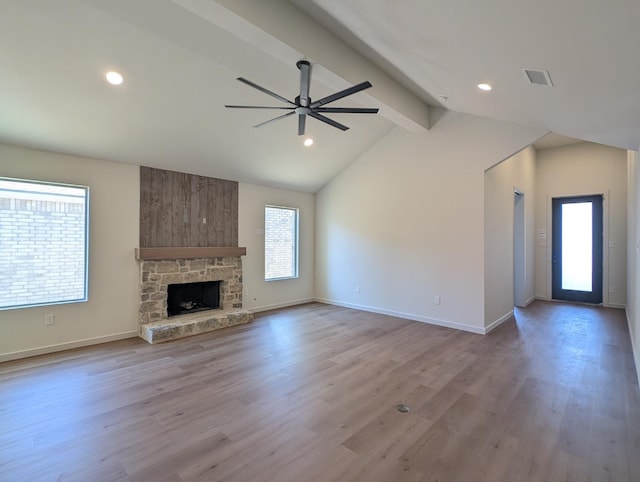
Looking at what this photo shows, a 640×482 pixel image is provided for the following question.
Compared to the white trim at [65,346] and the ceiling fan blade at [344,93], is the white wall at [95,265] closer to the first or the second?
the white trim at [65,346]

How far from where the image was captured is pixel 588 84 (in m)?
2.48

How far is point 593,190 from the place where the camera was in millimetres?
7066

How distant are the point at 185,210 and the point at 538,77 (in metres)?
4.95

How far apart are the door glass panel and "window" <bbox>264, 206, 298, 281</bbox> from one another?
6172 mm

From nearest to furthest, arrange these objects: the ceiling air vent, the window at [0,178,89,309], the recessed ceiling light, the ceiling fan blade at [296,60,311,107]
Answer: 1. the ceiling air vent
2. the ceiling fan blade at [296,60,311,107]
3. the recessed ceiling light
4. the window at [0,178,89,309]

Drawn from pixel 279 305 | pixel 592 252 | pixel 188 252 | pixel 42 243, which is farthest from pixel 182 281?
pixel 592 252

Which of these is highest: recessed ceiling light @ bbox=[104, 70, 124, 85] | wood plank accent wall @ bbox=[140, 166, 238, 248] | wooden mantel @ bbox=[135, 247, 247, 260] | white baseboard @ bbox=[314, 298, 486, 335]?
recessed ceiling light @ bbox=[104, 70, 124, 85]

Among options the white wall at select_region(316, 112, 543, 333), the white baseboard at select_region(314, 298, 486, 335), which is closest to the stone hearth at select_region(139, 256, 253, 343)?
the white baseboard at select_region(314, 298, 486, 335)

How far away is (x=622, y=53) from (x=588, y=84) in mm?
557

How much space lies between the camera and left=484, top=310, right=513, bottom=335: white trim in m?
5.04

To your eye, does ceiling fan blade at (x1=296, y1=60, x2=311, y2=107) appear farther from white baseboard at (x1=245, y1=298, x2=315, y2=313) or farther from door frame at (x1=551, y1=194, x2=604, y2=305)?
door frame at (x1=551, y1=194, x2=604, y2=305)

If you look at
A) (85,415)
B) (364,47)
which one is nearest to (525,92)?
(364,47)

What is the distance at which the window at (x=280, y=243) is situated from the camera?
6.75m

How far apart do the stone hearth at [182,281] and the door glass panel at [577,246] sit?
7149 millimetres
